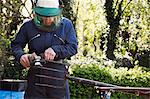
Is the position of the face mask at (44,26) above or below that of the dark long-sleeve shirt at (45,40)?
above

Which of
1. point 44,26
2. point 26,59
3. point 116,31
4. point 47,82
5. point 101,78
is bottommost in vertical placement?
point 101,78

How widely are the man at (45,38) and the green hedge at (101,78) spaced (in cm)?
840

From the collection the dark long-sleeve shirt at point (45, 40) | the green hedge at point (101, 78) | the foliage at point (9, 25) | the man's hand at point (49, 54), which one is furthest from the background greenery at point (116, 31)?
the man's hand at point (49, 54)

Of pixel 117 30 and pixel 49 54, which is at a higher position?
pixel 49 54

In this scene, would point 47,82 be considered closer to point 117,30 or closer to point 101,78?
point 101,78

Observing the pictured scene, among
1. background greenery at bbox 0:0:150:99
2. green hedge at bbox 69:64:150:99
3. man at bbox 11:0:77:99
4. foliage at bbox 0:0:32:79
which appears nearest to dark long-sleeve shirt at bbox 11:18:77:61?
man at bbox 11:0:77:99

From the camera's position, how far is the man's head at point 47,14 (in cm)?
311

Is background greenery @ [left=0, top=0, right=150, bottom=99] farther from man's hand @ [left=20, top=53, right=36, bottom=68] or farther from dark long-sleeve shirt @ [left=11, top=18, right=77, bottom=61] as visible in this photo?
man's hand @ [left=20, top=53, right=36, bottom=68]

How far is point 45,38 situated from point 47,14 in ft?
0.67

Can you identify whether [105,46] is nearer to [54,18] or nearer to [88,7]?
[88,7]

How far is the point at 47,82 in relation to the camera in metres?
3.17

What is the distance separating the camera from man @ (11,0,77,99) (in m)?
3.11

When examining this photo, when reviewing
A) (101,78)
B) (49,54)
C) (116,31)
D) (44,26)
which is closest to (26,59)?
(49,54)

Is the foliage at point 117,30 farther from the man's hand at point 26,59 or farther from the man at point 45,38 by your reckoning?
the man's hand at point 26,59
